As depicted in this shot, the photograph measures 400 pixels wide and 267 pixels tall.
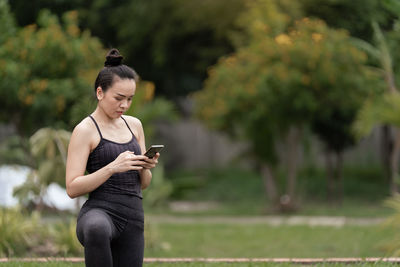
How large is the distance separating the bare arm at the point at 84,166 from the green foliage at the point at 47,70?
909 cm

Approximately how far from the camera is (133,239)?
4.51 m

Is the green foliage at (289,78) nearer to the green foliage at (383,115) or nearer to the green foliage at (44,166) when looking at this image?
the green foliage at (383,115)

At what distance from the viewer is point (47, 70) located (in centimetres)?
1401

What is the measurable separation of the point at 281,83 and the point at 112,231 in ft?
33.9

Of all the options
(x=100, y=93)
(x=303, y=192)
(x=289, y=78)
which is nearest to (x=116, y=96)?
(x=100, y=93)

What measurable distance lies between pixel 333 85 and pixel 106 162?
10.7 meters

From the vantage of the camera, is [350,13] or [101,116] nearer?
[101,116]

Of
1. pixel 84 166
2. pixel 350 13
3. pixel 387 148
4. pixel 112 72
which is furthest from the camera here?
pixel 387 148

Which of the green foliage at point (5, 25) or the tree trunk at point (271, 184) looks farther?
the tree trunk at point (271, 184)

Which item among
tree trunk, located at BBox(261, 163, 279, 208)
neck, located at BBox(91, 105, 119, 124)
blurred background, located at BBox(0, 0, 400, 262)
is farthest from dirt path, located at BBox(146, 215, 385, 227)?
neck, located at BBox(91, 105, 119, 124)

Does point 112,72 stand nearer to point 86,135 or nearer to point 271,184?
point 86,135

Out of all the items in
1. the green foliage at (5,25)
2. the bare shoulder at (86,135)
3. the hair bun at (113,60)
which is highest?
the green foliage at (5,25)

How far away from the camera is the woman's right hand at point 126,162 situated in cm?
429

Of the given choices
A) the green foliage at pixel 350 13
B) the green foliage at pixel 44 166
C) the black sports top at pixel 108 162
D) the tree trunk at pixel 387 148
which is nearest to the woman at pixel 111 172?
the black sports top at pixel 108 162
